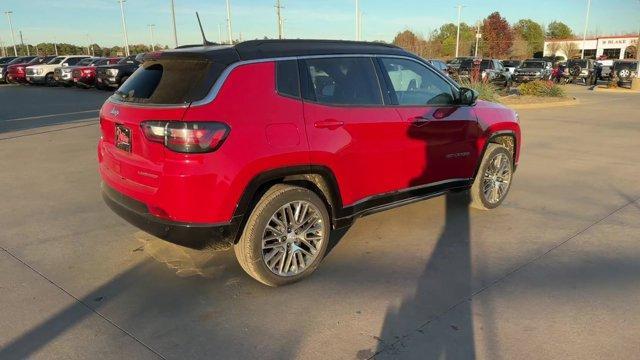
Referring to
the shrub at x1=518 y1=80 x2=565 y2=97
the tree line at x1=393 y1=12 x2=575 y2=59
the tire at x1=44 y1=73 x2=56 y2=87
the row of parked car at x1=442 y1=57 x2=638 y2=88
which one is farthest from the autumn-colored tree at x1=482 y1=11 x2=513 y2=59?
the tire at x1=44 y1=73 x2=56 y2=87

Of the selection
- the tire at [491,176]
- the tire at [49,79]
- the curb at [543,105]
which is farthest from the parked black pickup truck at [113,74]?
the tire at [491,176]

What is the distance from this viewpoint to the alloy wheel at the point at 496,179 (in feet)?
18.5

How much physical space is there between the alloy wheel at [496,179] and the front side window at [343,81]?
2.01 metres

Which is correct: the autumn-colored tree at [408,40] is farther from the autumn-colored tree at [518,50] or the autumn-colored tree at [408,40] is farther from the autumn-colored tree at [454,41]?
the autumn-colored tree at [518,50]

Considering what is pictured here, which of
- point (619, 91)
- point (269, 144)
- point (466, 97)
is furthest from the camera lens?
point (619, 91)

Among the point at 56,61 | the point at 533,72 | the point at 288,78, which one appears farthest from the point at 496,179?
the point at 56,61

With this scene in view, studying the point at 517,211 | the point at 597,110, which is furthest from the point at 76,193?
the point at 597,110

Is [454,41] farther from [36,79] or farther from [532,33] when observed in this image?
[36,79]

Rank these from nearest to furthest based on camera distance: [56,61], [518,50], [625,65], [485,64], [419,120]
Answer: [419,120] → [485,64] → [56,61] → [625,65] → [518,50]

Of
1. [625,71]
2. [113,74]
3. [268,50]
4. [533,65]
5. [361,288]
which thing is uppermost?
[268,50]

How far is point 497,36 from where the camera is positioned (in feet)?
230

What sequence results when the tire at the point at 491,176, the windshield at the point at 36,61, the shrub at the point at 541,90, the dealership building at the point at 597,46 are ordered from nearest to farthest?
1. the tire at the point at 491,176
2. the shrub at the point at 541,90
3. the windshield at the point at 36,61
4. the dealership building at the point at 597,46

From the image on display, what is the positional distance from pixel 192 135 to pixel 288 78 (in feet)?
2.95

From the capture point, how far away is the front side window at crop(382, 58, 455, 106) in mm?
4527
